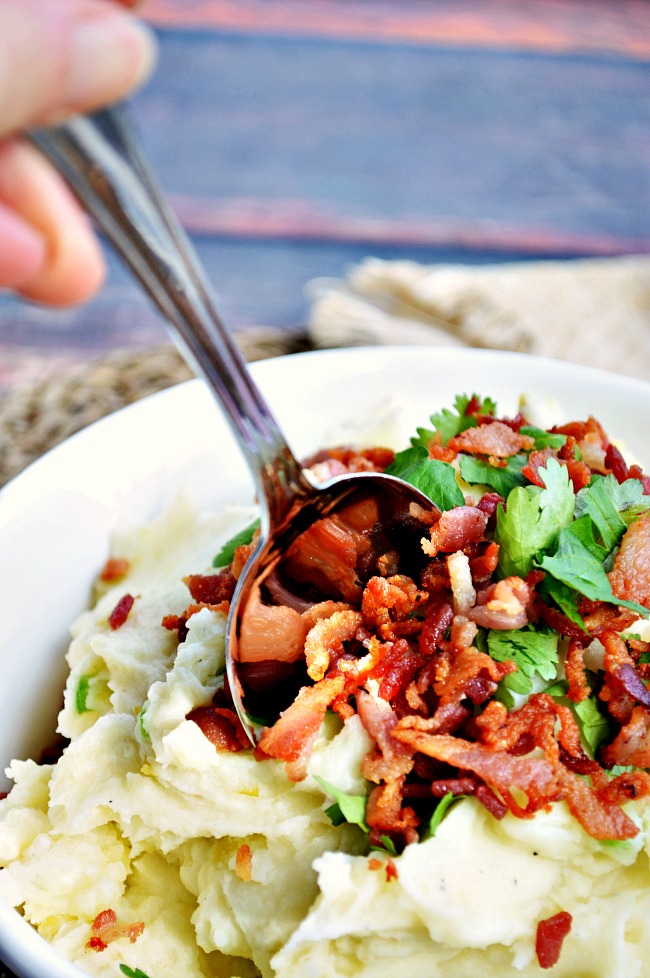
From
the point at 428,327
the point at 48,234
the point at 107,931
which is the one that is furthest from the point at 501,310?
the point at 48,234

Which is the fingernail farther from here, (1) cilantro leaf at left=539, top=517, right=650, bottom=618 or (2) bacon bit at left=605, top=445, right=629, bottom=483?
(2) bacon bit at left=605, top=445, right=629, bottom=483

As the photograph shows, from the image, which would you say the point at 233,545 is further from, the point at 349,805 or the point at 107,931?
the point at 107,931

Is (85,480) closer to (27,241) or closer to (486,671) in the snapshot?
(486,671)

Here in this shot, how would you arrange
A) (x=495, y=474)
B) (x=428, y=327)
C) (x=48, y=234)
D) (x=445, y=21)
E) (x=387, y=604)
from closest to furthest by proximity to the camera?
(x=48, y=234) < (x=387, y=604) < (x=495, y=474) < (x=428, y=327) < (x=445, y=21)

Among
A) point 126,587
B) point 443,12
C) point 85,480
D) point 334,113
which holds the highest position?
point 443,12

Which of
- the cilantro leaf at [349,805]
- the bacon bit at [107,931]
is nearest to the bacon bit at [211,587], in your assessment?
the cilantro leaf at [349,805]

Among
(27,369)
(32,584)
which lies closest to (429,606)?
(32,584)

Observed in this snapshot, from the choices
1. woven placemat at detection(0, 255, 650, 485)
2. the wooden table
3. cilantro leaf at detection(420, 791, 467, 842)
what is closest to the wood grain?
the wooden table
